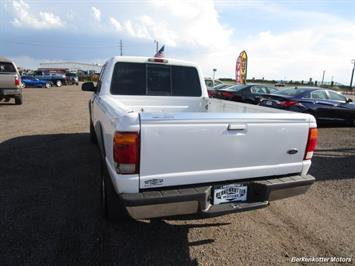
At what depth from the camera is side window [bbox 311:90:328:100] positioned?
10719 millimetres

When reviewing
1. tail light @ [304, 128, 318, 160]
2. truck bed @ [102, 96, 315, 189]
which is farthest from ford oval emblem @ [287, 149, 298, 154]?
tail light @ [304, 128, 318, 160]

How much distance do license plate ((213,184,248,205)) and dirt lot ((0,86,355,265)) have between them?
60cm

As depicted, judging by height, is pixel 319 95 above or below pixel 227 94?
above

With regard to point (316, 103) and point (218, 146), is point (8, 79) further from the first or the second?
point (218, 146)

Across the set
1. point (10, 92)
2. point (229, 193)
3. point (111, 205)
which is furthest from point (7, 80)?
point (229, 193)

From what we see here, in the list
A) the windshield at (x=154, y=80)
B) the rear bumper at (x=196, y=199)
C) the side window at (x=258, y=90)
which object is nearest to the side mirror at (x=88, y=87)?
the windshield at (x=154, y=80)

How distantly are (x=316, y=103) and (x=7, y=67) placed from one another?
14.3 metres

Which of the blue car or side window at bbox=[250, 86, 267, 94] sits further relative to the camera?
the blue car

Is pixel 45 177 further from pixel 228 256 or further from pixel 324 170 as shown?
pixel 324 170

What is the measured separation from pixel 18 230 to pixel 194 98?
3.23 m

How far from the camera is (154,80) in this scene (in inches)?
184

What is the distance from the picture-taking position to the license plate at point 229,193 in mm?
2795

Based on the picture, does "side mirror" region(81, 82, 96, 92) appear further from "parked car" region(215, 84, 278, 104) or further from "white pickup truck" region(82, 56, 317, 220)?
"parked car" region(215, 84, 278, 104)

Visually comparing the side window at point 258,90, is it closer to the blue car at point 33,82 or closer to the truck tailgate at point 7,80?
the truck tailgate at point 7,80
